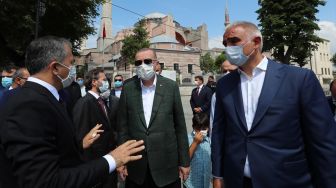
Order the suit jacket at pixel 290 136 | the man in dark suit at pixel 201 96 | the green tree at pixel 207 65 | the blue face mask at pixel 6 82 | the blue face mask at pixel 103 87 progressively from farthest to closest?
the green tree at pixel 207 65, the man in dark suit at pixel 201 96, the blue face mask at pixel 6 82, the blue face mask at pixel 103 87, the suit jacket at pixel 290 136

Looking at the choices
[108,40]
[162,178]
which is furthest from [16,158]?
[108,40]

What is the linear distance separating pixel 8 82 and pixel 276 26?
42478mm

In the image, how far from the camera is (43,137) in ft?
6.48

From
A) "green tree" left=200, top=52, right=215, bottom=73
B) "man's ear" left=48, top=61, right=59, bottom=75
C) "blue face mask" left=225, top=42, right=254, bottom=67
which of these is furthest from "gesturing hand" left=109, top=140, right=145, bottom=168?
"green tree" left=200, top=52, right=215, bottom=73

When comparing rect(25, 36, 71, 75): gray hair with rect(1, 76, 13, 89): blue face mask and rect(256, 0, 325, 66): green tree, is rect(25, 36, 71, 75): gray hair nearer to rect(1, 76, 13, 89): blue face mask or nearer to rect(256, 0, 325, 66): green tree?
rect(1, 76, 13, 89): blue face mask

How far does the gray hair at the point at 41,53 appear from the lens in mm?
2320

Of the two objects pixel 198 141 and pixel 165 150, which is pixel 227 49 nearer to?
pixel 165 150

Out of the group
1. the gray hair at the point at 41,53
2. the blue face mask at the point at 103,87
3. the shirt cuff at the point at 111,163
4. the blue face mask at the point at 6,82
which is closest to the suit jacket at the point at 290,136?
the shirt cuff at the point at 111,163

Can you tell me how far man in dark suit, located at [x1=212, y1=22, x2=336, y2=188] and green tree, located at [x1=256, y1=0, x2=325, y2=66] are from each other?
4409 cm

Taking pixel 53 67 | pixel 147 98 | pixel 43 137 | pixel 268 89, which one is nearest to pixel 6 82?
pixel 147 98

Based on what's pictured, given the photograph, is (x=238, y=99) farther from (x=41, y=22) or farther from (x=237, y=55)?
(x=41, y=22)

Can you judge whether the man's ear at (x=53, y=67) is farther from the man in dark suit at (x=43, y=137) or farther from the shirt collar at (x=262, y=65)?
the shirt collar at (x=262, y=65)

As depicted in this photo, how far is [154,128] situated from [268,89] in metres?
1.65

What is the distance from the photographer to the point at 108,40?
279 ft
